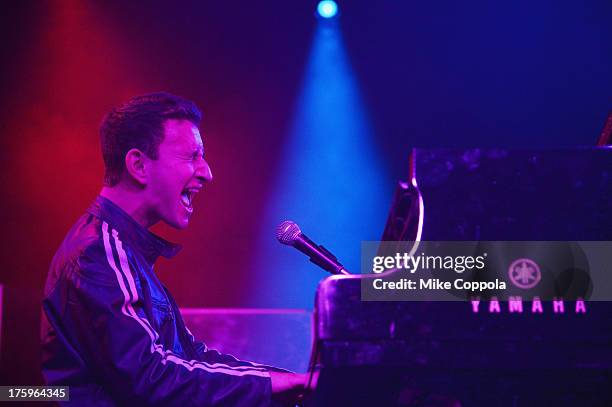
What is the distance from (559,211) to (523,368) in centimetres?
42

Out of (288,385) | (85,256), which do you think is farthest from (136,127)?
(288,385)

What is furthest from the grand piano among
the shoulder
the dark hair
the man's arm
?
the dark hair

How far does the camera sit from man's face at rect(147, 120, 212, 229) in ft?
7.48

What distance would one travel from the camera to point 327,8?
4.88 m

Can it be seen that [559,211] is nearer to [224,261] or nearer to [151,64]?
[224,261]

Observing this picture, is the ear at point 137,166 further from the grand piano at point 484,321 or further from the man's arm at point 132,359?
the grand piano at point 484,321

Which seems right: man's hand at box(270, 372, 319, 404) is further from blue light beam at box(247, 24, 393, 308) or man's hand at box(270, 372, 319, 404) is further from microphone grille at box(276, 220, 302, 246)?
blue light beam at box(247, 24, 393, 308)

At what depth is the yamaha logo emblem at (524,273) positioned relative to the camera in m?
1.56

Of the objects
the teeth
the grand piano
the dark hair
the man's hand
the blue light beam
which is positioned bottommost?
the man's hand

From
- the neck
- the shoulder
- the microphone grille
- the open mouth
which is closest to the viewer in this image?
the shoulder

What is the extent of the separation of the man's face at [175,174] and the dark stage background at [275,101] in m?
2.50

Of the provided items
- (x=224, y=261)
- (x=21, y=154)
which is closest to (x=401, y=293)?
(x=224, y=261)

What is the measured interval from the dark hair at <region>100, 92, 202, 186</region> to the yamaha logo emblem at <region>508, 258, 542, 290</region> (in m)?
1.35

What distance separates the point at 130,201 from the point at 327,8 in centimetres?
315
